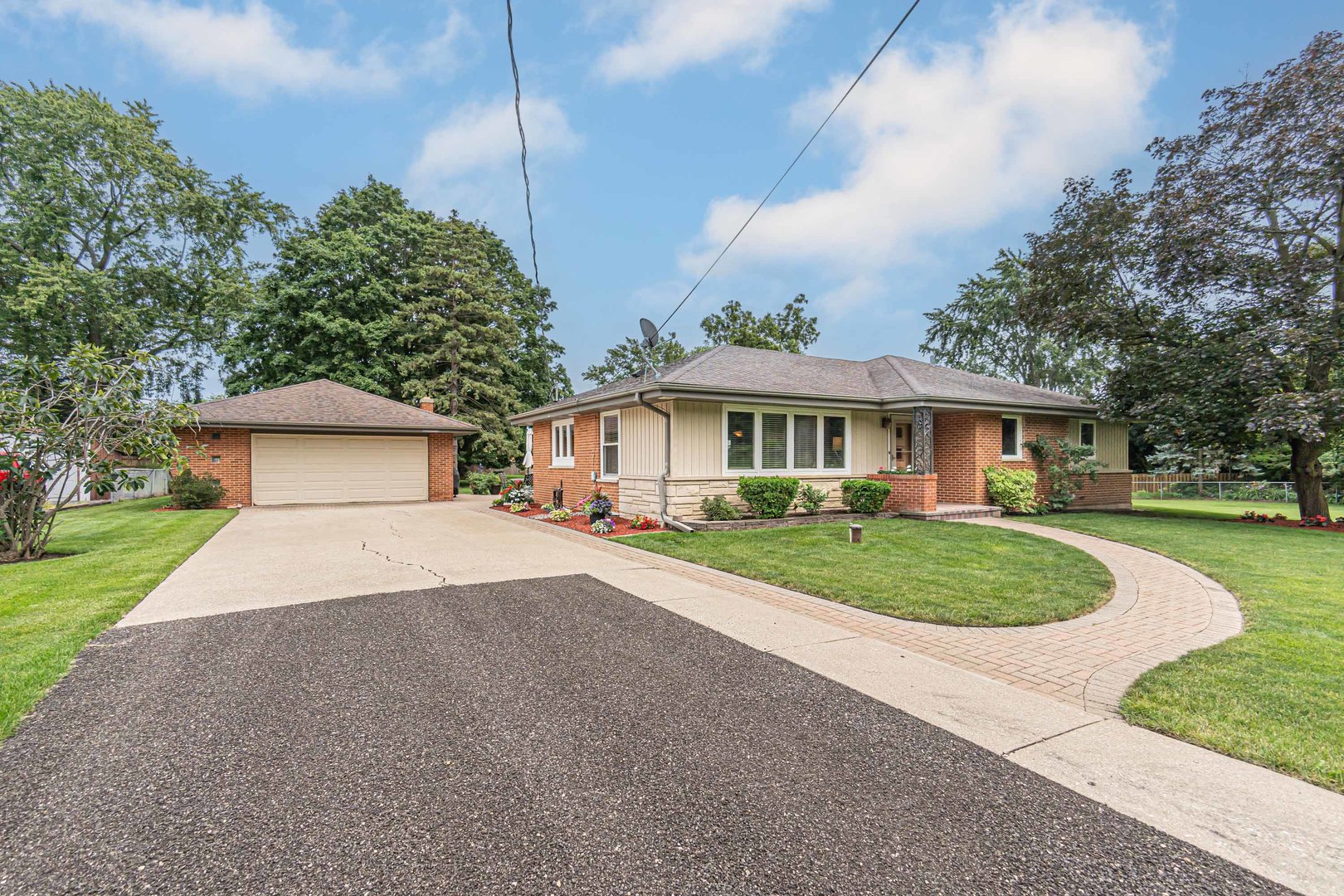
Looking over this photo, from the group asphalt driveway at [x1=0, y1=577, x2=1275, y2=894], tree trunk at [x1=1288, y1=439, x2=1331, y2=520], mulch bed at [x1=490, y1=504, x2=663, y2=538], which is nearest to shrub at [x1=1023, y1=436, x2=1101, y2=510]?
tree trunk at [x1=1288, y1=439, x2=1331, y2=520]

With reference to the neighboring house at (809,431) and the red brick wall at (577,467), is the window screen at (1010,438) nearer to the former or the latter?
the neighboring house at (809,431)

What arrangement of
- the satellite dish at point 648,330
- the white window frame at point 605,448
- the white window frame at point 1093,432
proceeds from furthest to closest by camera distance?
the white window frame at point 1093,432, the satellite dish at point 648,330, the white window frame at point 605,448

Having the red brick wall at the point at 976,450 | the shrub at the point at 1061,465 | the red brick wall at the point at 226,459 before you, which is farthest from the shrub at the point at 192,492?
the shrub at the point at 1061,465

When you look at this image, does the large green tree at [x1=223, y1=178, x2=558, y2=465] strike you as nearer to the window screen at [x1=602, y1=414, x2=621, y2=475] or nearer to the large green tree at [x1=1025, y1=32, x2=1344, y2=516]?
the window screen at [x1=602, y1=414, x2=621, y2=475]

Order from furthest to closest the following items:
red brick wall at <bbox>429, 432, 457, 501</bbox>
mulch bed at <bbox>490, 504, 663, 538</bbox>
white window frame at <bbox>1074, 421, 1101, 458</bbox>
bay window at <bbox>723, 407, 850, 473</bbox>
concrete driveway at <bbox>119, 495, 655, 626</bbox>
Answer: red brick wall at <bbox>429, 432, 457, 501</bbox>
white window frame at <bbox>1074, 421, 1101, 458</bbox>
bay window at <bbox>723, 407, 850, 473</bbox>
mulch bed at <bbox>490, 504, 663, 538</bbox>
concrete driveway at <bbox>119, 495, 655, 626</bbox>

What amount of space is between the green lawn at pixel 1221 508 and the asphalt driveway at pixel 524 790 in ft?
55.3

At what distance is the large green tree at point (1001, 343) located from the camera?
3734cm

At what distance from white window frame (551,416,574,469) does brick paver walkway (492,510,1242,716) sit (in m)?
9.35

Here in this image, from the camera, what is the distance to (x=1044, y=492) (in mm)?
14641

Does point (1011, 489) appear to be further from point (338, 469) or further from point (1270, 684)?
point (338, 469)

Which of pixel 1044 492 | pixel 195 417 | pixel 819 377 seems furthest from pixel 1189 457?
pixel 195 417

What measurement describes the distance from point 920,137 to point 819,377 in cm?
527

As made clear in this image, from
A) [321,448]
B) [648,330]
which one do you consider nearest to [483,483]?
[321,448]

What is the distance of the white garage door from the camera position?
1670 centimetres
